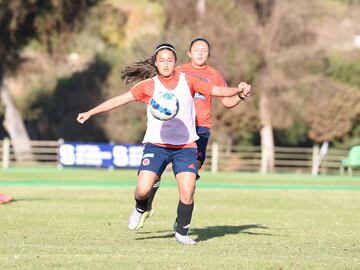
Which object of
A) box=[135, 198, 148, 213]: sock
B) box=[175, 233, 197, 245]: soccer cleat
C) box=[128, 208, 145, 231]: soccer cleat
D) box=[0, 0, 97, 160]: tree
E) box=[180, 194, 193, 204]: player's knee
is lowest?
box=[175, 233, 197, 245]: soccer cleat

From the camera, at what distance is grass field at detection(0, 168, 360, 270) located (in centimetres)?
957

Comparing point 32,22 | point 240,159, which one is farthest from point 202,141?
point 240,159

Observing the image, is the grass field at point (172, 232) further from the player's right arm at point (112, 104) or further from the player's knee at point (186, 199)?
the player's right arm at point (112, 104)

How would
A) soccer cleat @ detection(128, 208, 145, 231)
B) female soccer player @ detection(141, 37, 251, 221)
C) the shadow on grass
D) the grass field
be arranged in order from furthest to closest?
female soccer player @ detection(141, 37, 251, 221)
the shadow on grass
soccer cleat @ detection(128, 208, 145, 231)
the grass field

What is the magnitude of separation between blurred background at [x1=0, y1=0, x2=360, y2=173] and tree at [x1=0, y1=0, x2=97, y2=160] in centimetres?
5

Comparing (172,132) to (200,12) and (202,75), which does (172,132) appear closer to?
(202,75)

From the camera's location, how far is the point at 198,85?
11422mm

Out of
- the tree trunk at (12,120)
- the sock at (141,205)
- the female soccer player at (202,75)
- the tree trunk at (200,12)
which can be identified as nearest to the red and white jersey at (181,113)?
A: the sock at (141,205)

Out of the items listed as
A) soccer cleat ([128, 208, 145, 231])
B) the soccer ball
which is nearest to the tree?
soccer cleat ([128, 208, 145, 231])

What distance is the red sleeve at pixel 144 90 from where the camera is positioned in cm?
1144

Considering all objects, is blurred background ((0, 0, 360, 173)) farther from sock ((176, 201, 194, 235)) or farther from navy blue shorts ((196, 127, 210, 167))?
sock ((176, 201, 194, 235))

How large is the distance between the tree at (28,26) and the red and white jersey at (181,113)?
35.2 meters

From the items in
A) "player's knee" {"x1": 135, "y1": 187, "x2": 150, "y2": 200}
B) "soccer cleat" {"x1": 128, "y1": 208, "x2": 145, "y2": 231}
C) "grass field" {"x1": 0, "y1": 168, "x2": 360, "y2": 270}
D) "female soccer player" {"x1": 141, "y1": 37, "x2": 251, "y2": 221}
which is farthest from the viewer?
"female soccer player" {"x1": 141, "y1": 37, "x2": 251, "y2": 221}

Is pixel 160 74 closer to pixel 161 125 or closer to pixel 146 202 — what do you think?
pixel 161 125
